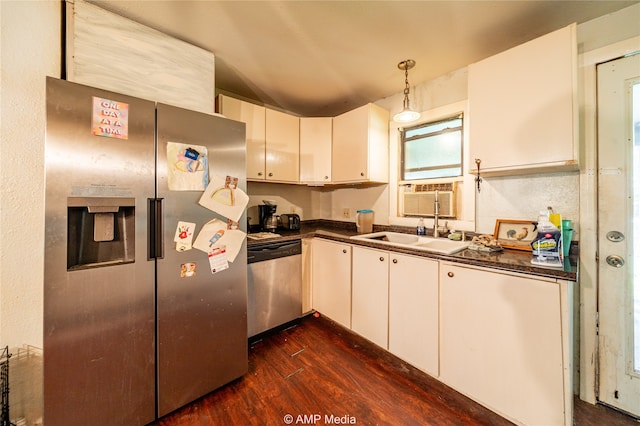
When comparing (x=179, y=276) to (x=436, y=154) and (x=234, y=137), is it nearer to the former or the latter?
(x=234, y=137)

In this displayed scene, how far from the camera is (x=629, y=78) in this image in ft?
4.41

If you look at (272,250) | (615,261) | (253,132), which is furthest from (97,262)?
(615,261)

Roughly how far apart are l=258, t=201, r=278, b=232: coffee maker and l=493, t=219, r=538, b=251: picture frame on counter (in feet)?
6.45

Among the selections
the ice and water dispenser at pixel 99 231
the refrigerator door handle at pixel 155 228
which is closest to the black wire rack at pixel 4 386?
the ice and water dispenser at pixel 99 231

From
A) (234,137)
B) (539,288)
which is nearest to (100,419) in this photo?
(234,137)

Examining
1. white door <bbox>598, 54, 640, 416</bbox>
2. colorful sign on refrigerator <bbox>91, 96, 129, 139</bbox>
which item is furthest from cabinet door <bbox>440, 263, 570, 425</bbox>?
colorful sign on refrigerator <bbox>91, 96, 129, 139</bbox>

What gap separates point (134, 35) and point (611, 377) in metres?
3.56

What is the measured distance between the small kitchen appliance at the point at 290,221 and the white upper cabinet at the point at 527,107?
5.90ft

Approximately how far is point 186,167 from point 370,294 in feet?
5.33

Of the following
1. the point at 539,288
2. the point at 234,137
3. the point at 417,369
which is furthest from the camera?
the point at 417,369

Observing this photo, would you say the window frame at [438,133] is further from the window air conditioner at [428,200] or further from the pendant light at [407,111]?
the pendant light at [407,111]

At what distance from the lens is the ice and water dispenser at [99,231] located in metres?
1.12

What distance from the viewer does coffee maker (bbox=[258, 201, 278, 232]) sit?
8.28 feet

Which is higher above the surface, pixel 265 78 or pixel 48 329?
pixel 265 78
